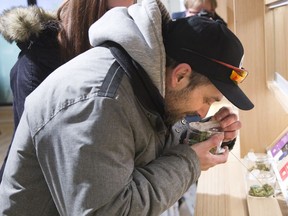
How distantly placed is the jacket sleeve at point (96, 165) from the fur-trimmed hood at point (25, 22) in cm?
60

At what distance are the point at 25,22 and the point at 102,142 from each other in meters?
0.69

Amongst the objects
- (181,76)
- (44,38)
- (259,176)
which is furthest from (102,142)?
(259,176)

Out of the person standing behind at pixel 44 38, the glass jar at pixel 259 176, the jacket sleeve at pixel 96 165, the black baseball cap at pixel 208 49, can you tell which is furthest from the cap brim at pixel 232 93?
the person standing behind at pixel 44 38

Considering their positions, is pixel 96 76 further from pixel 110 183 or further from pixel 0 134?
pixel 0 134

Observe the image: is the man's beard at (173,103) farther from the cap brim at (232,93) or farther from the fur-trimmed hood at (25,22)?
the fur-trimmed hood at (25,22)

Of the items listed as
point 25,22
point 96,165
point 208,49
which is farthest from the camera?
point 25,22

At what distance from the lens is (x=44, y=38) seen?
45.5 inches

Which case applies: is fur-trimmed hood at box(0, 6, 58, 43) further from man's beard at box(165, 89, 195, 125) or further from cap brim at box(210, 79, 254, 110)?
cap brim at box(210, 79, 254, 110)

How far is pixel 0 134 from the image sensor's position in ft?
12.4

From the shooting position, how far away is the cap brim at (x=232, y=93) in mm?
755

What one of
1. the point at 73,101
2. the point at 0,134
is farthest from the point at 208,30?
the point at 0,134

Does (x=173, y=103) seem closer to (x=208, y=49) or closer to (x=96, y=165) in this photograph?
(x=208, y=49)

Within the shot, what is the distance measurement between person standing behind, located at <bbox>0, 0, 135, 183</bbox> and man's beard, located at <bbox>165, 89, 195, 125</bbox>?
0.44 meters

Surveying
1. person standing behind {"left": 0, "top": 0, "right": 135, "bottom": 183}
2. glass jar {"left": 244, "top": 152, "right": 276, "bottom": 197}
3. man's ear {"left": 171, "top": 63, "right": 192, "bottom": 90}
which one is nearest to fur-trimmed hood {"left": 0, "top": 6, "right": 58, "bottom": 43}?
person standing behind {"left": 0, "top": 0, "right": 135, "bottom": 183}
